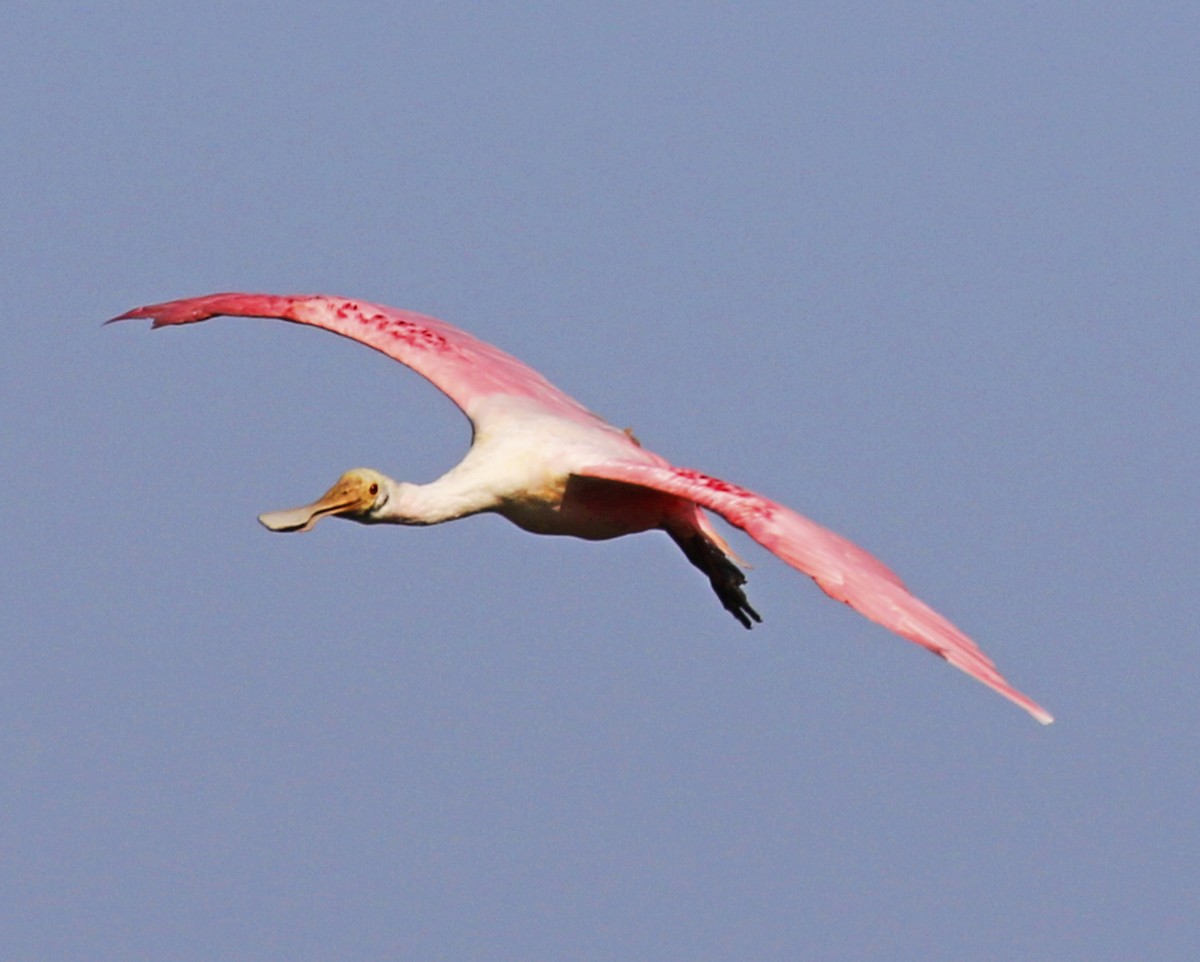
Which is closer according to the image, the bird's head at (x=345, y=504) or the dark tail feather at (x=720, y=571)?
the bird's head at (x=345, y=504)

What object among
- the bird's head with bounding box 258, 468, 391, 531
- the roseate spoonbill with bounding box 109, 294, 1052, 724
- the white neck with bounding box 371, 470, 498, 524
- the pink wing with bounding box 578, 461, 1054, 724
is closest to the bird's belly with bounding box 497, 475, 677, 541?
the roseate spoonbill with bounding box 109, 294, 1052, 724

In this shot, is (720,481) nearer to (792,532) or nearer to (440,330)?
(792,532)

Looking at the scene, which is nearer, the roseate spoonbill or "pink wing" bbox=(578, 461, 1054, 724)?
"pink wing" bbox=(578, 461, 1054, 724)

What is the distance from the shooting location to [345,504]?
59.6 ft

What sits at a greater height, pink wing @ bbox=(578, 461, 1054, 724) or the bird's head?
pink wing @ bbox=(578, 461, 1054, 724)

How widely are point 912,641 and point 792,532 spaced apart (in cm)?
108

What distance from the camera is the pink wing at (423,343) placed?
20.0 meters

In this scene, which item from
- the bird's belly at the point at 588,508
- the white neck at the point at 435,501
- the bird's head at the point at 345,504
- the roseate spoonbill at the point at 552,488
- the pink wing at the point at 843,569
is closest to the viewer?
the pink wing at the point at 843,569

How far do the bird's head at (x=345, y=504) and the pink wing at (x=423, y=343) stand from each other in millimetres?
1480

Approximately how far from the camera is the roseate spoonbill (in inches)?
651

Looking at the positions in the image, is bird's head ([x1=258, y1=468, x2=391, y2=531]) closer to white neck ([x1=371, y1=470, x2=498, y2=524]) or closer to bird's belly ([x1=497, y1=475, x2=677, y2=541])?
white neck ([x1=371, y1=470, x2=498, y2=524])

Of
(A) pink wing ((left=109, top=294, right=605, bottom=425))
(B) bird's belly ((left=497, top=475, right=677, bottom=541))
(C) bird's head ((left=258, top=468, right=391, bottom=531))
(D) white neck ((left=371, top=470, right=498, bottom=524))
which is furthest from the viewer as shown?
(A) pink wing ((left=109, top=294, right=605, bottom=425))

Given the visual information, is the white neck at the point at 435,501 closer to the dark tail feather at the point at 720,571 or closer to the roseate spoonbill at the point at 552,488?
the roseate spoonbill at the point at 552,488

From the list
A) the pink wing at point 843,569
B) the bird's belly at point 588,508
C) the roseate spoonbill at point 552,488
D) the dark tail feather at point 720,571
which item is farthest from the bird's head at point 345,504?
the dark tail feather at point 720,571
